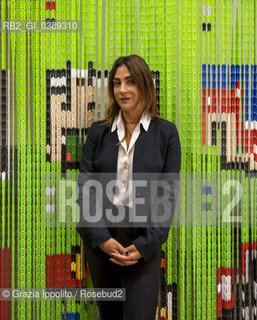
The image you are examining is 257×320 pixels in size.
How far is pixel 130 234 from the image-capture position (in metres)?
1.66

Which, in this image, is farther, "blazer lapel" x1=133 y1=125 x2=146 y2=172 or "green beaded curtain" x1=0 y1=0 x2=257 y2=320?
"green beaded curtain" x1=0 y1=0 x2=257 y2=320

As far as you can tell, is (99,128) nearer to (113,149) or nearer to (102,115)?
(113,149)

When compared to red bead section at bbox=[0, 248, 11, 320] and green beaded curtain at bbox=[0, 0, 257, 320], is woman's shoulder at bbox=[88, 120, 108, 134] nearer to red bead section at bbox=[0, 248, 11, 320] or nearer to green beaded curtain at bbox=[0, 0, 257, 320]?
green beaded curtain at bbox=[0, 0, 257, 320]

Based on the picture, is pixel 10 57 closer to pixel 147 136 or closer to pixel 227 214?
pixel 147 136

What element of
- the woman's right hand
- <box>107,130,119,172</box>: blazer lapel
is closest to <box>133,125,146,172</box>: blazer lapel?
<box>107,130,119,172</box>: blazer lapel

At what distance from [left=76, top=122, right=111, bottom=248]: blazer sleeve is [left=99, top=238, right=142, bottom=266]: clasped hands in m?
0.03

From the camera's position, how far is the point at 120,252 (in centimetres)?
161

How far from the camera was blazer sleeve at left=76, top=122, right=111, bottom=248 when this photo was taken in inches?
63.8

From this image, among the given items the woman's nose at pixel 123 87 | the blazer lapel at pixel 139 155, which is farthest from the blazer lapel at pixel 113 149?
the woman's nose at pixel 123 87

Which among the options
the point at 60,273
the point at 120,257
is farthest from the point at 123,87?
the point at 60,273

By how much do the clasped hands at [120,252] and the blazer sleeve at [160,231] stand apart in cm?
3

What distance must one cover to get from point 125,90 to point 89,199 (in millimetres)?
597

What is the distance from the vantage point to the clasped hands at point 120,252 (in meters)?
1.58

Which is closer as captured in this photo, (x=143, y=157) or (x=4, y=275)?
(x=143, y=157)
